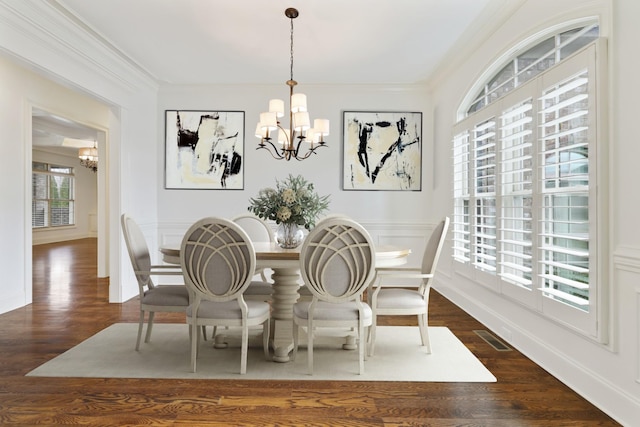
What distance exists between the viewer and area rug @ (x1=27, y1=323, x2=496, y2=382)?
2852 millimetres

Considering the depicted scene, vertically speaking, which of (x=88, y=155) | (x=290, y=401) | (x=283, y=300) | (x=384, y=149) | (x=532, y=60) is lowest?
(x=290, y=401)

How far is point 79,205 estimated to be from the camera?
13.8 meters

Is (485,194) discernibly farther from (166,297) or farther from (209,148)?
(209,148)

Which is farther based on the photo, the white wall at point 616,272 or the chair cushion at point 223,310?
the chair cushion at point 223,310

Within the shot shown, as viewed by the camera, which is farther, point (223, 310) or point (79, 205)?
point (79, 205)

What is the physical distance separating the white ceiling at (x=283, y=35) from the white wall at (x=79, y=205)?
8.80m

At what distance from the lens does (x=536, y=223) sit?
3.06 metres

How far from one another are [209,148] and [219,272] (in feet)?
11.8

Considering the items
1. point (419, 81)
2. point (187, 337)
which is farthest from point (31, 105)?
point (419, 81)

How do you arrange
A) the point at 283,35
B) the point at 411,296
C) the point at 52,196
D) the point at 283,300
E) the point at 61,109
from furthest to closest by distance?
the point at 52,196 < the point at 61,109 < the point at 283,35 < the point at 283,300 < the point at 411,296

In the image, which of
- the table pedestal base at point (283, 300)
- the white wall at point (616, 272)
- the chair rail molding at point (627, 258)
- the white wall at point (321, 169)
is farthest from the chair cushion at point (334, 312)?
the white wall at point (321, 169)

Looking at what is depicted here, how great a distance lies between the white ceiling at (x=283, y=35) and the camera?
3.66 meters

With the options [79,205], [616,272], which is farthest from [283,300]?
[79,205]

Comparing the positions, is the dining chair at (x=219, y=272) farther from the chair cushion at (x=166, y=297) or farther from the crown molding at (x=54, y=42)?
the crown molding at (x=54, y=42)
